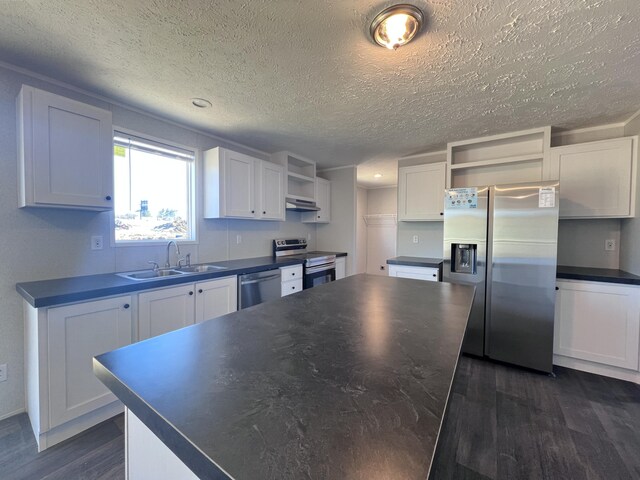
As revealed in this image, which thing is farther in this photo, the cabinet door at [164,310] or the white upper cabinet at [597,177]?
the white upper cabinet at [597,177]

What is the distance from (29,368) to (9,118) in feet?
5.47

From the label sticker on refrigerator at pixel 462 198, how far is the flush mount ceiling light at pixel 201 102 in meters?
2.53

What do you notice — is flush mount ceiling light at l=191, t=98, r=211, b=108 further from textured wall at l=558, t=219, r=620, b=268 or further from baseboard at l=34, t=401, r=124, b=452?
textured wall at l=558, t=219, r=620, b=268

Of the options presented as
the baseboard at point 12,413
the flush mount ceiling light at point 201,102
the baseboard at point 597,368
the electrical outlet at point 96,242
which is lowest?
the baseboard at point 12,413

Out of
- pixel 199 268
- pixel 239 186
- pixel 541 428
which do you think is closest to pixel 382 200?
pixel 239 186

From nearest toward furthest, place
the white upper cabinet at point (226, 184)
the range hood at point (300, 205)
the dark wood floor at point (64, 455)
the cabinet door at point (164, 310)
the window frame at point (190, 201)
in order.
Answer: the dark wood floor at point (64, 455) → the cabinet door at point (164, 310) → the window frame at point (190, 201) → the white upper cabinet at point (226, 184) → the range hood at point (300, 205)

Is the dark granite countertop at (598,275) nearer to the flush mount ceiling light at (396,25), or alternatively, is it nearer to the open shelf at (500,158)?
the open shelf at (500,158)

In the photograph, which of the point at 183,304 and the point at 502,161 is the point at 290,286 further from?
the point at 502,161

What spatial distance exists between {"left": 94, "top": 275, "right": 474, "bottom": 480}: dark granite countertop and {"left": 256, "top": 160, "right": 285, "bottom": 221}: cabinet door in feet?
7.56

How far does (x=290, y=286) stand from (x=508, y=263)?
2.32 meters

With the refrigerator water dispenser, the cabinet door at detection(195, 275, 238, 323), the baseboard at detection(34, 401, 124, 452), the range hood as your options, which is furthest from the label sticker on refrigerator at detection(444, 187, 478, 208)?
the baseboard at detection(34, 401, 124, 452)

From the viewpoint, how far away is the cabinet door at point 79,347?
1594 millimetres

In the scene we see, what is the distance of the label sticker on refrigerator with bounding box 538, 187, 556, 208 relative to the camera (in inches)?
95.2

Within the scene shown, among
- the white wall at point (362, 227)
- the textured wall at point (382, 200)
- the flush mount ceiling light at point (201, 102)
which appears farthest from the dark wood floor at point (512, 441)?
the textured wall at point (382, 200)
